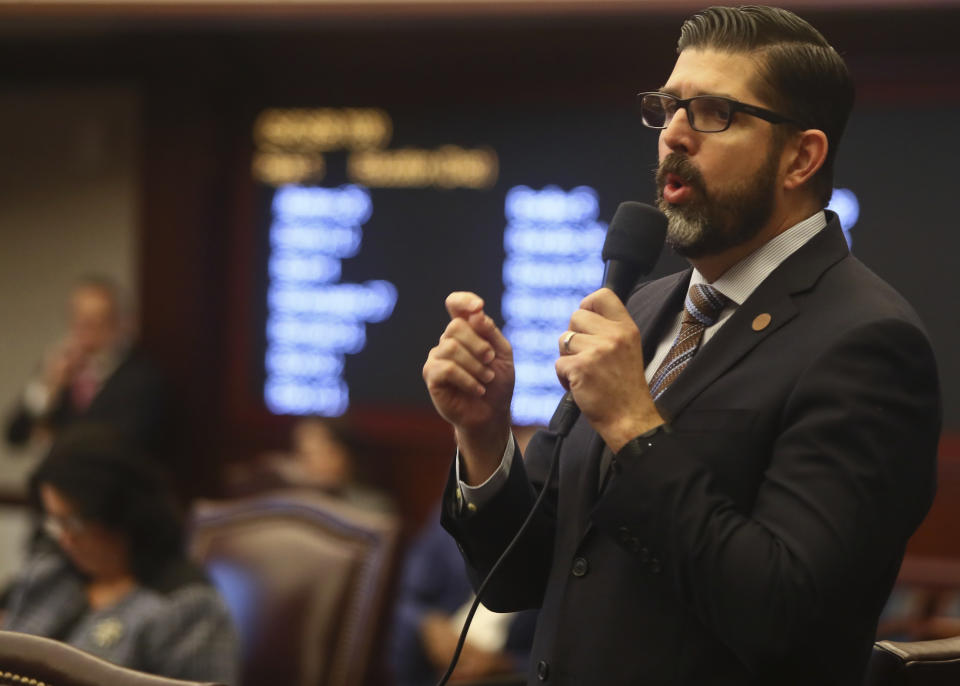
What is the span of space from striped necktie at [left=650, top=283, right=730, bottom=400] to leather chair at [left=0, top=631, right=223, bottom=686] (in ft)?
1.90

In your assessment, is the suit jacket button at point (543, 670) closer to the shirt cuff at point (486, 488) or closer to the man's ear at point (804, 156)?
the shirt cuff at point (486, 488)

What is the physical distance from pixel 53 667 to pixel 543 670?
50 cm

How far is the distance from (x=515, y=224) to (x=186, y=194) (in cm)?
142

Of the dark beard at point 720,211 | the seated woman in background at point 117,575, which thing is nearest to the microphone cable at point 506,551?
the dark beard at point 720,211

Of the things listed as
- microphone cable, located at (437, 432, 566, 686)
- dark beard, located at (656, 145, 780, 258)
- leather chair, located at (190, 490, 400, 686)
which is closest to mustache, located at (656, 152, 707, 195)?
dark beard, located at (656, 145, 780, 258)

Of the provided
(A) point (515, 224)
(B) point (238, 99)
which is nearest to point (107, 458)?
(A) point (515, 224)

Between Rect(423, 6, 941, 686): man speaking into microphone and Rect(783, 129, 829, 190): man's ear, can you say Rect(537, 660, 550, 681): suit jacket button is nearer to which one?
Rect(423, 6, 941, 686): man speaking into microphone

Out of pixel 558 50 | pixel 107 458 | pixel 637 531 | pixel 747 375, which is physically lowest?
pixel 107 458

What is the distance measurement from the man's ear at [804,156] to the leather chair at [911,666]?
0.52 meters

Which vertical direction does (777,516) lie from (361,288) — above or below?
above

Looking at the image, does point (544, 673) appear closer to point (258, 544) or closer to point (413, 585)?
point (258, 544)

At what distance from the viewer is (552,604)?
1.31 metres

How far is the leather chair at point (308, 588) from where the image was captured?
7.74 ft

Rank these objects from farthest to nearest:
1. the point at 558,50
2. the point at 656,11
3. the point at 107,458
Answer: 1. the point at 558,50
2. the point at 656,11
3. the point at 107,458
